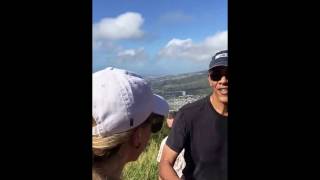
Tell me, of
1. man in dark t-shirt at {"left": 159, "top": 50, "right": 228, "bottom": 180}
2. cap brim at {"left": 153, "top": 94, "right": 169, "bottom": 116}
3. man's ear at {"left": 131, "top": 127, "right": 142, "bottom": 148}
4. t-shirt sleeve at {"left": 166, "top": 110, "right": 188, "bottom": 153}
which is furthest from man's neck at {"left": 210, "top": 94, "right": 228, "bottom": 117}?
man's ear at {"left": 131, "top": 127, "right": 142, "bottom": 148}

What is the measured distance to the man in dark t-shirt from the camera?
5.24 feet

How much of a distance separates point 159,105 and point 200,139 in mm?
389

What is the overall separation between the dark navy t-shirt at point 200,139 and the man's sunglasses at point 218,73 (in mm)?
81

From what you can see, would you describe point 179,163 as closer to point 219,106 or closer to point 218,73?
point 219,106

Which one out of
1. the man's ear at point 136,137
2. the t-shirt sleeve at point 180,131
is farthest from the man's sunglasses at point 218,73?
the man's ear at point 136,137

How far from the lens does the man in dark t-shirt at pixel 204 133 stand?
5.24 feet

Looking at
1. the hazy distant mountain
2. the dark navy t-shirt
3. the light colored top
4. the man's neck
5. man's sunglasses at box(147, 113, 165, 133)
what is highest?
the hazy distant mountain

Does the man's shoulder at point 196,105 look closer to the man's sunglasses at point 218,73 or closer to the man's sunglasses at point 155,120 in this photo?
the man's sunglasses at point 218,73

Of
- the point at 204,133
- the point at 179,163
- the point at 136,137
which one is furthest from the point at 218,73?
the point at 136,137

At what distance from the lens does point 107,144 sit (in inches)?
48.2

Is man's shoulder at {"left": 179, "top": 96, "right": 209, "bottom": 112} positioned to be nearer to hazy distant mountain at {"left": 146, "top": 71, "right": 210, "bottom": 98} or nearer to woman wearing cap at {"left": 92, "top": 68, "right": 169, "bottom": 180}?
hazy distant mountain at {"left": 146, "top": 71, "right": 210, "bottom": 98}
